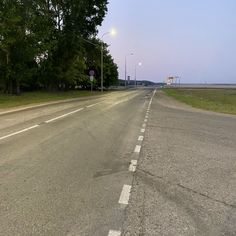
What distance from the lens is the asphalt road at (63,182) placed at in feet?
16.5

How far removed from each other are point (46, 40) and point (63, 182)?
42403 mm

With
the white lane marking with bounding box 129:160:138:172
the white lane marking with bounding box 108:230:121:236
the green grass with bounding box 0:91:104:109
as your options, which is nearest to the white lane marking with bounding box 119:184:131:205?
the white lane marking with bounding box 108:230:121:236

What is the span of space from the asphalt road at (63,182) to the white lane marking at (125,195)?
60 millimetres

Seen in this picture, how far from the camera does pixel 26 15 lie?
46.1 meters

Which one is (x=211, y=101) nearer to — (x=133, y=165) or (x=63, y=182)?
(x=133, y=165)

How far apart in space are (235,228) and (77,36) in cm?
4808

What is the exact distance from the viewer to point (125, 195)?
6316 millimetres

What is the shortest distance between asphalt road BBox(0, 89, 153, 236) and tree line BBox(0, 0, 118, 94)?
3065 cm

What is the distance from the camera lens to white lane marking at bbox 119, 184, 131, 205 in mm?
5993

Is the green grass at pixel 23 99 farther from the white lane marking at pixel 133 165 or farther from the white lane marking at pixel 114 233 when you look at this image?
the white lane marking at pixel 114 233

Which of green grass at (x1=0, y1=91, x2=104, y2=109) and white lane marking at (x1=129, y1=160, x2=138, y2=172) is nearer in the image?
white lane marking at (x1=129, y1=160, x2=138, y2=172)

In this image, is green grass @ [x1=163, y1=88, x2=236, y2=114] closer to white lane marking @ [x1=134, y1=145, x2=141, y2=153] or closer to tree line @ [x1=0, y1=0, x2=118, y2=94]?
tree line @ [x1=0, y1=0, x2=118, y2=94]

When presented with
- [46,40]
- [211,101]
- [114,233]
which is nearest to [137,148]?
[114,233]

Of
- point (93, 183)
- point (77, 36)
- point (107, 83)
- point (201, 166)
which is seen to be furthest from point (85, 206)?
point (107, 83)
